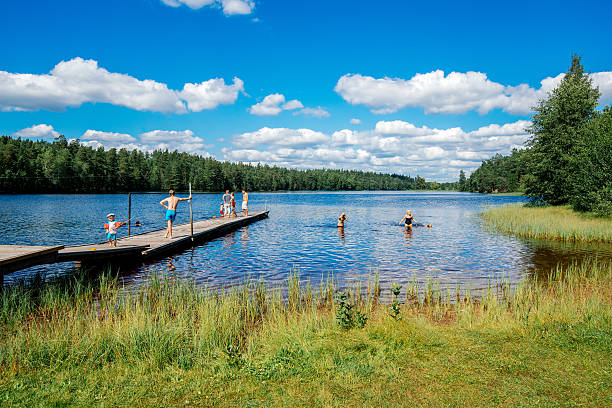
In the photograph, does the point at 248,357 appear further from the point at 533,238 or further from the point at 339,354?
the point at 533,238

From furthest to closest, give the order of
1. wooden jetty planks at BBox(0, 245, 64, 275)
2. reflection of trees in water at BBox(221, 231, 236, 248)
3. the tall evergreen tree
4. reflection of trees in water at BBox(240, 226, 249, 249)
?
the tall evergreen tree
reflection of trees in water at BBox(240, 226, 249, 249)
reflection of trees in water at BBox(221, 231, 236, 248)
wooden jetty planks at BBox(0, 245, 64, 275)

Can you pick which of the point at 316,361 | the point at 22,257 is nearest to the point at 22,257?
the point at 22,257

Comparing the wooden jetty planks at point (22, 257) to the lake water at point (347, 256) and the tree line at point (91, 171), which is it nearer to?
the lake water at point (347, 256)

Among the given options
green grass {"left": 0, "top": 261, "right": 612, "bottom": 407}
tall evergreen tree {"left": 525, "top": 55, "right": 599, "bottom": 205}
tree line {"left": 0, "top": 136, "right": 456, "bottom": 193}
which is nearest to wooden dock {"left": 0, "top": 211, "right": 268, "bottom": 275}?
green grass {"left": 0, "top": 261, "right": 612, "bottom": 407}

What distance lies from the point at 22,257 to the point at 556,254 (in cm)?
2304

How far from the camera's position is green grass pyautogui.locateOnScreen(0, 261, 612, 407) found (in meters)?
4.79

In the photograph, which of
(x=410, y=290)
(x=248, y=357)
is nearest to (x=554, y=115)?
(x=410, y=290)

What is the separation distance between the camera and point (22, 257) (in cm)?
1051

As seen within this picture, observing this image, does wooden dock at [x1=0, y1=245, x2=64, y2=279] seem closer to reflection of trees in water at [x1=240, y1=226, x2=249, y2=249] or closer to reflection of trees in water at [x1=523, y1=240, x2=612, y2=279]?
reflection of trees in water at [x1=240, y1=226, x2=249, y2=249]

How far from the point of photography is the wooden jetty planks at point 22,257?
1006 cm

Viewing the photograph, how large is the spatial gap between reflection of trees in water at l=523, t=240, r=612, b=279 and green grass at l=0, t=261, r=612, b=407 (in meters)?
8.31

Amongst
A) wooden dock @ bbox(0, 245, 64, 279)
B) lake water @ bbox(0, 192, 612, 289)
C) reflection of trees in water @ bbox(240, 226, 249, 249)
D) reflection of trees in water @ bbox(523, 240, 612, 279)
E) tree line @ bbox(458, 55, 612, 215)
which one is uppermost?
tree line @ bbox(458, 55, 612, 215)

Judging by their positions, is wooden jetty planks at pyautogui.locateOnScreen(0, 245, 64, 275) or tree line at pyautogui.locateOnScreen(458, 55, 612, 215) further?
tree line at pyautogui.locateOnScreen(458, 55, 612, 215)

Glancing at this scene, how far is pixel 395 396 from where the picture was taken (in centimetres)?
479
